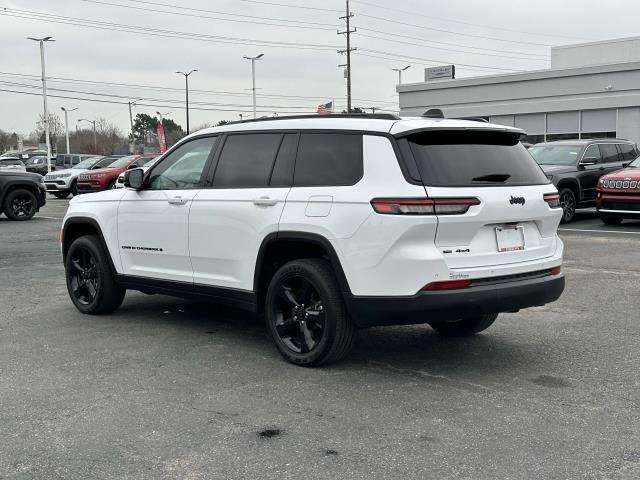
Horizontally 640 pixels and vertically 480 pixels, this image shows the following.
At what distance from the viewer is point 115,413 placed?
4395 millimetres

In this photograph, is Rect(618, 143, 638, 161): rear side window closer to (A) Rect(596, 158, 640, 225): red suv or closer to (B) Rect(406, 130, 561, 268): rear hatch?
(A) Rect(596, 158, 640, 225): red suv

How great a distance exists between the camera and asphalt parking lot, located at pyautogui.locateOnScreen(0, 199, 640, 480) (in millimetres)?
3686

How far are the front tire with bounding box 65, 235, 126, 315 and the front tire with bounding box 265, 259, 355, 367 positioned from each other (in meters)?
2.23

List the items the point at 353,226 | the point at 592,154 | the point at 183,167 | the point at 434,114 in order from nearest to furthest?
the point at 353,226
the point at 434,114
the point at 183,167
the point at 592,154

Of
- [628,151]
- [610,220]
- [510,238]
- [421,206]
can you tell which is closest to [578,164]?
[610,220]

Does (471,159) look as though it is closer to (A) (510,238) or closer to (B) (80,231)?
(A) (510,238)

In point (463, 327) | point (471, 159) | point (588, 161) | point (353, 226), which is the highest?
Answer: point (588, 161)

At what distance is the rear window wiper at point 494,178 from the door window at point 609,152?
12911 mm

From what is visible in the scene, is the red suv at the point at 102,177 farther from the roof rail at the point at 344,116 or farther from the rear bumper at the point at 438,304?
the rear bumper at the point at 438,304

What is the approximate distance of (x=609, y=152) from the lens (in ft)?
56.4

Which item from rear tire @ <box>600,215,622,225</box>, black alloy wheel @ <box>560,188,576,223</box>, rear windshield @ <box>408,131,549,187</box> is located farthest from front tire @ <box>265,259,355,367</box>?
black alloy wheel @ <box>560,188,576,223</box>

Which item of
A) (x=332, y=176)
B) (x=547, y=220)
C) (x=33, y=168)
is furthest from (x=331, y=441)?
(x=33, y=168)

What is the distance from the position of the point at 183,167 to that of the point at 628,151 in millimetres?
14540

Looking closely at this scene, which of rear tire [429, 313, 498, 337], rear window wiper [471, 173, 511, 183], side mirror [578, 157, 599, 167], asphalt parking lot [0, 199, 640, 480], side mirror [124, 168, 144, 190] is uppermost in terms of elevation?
side mirror [578, 157, 599, 167]
